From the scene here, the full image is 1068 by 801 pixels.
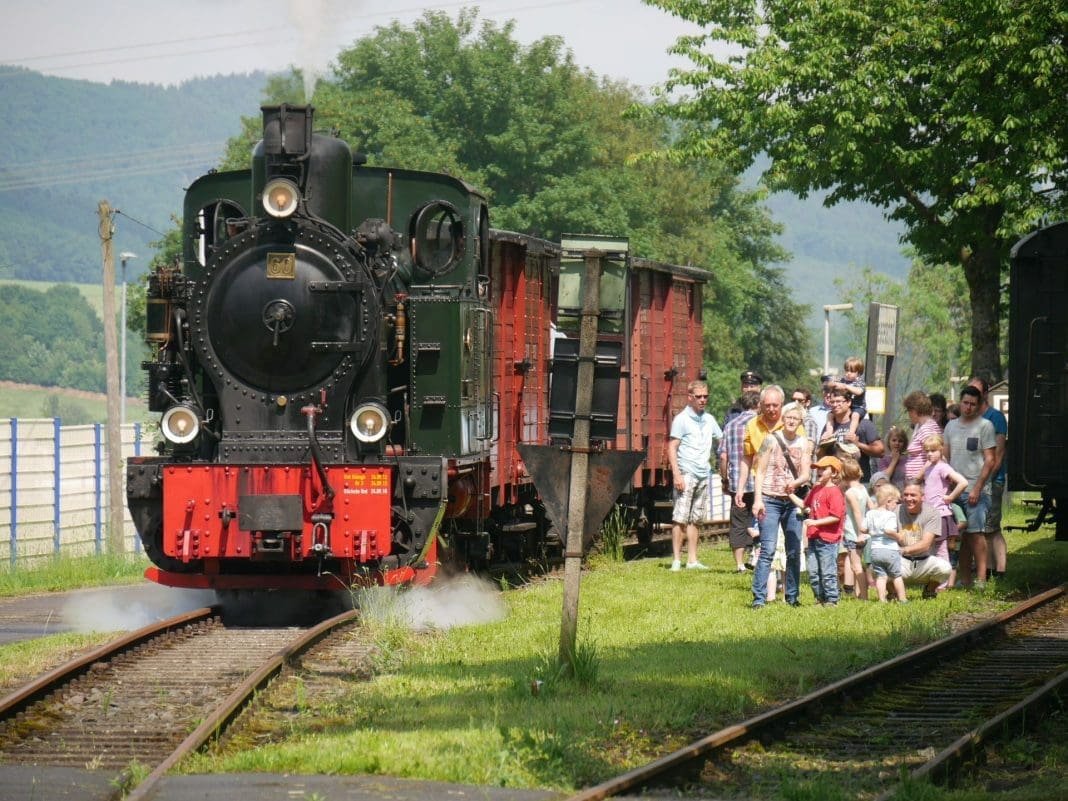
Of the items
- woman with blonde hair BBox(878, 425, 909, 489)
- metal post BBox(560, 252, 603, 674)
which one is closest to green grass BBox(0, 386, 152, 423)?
woman with blonde hair BBox(878, 425, 909, 489)

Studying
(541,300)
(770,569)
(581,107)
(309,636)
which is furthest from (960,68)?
(581,107)

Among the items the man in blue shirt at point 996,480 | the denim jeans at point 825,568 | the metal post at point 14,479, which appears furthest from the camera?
the metal post at point 14,479

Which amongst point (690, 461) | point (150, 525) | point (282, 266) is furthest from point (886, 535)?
point (150, 525)

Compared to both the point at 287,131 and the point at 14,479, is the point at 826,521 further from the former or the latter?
the point at 14,479

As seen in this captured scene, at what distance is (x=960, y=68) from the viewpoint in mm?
23203

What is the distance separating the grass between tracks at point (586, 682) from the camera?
749 centimetres

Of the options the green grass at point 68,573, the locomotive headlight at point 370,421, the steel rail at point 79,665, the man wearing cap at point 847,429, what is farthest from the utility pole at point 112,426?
the man wearing cap at point 847,429

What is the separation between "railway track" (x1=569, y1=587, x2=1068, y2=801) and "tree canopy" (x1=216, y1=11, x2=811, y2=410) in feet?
145

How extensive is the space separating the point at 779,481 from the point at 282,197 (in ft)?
14.8

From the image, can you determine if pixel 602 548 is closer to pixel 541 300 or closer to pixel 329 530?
pixel 541 300

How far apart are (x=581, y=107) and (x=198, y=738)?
56.2 meters

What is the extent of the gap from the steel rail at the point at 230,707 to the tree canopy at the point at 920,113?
14.7 meters

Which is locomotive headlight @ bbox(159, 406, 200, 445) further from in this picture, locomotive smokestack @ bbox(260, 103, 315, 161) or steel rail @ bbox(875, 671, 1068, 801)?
steel rail @ bbox(875, 671, 1068, 801)

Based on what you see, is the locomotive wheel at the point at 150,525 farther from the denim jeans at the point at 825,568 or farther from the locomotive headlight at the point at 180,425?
the denim jeans at the point at 825,568
